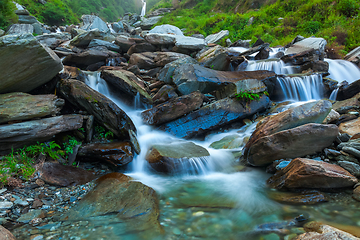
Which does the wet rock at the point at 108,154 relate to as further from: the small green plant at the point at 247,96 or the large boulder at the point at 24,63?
the small green plant at the point at 247,96

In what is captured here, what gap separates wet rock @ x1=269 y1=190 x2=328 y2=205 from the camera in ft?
10.6

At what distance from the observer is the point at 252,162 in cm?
496

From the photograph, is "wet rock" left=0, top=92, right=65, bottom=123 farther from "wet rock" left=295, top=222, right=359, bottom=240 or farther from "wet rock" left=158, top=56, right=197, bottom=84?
"wet rock" left=295, top=222, right=359, bottom=240

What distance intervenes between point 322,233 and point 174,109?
17.3ft

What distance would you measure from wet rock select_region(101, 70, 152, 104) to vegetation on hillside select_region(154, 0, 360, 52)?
1240cm

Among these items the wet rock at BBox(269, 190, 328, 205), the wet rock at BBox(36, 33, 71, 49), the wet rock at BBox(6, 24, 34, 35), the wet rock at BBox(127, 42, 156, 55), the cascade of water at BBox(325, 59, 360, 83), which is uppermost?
the wet rock at BBox(6, 24, 34, 35)

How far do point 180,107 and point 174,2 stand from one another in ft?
125

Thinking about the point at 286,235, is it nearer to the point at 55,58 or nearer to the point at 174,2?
the point at 55,58

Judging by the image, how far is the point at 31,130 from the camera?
177 inches

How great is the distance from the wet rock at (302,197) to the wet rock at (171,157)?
7.20 ft

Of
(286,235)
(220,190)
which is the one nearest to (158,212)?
(220,190)

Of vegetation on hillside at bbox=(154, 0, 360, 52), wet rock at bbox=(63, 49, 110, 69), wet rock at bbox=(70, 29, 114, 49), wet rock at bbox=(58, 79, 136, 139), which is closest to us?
wet rock at bbox=(58, 79, 136, 139)

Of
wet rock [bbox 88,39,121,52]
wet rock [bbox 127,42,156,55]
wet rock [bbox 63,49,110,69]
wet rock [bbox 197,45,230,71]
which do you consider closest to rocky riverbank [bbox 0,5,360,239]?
wet rock [bbox 197,45,230,71]

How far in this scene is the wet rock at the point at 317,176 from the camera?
11.0 feet
